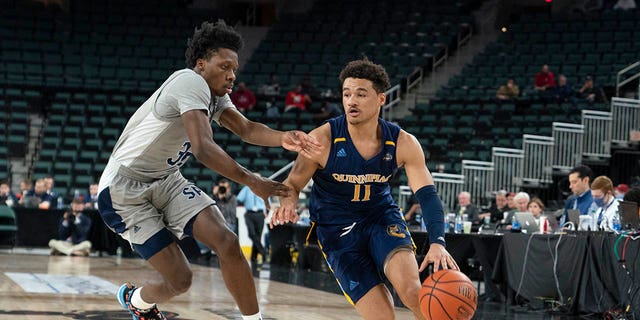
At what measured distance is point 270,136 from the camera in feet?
18.3

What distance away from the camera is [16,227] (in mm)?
17766

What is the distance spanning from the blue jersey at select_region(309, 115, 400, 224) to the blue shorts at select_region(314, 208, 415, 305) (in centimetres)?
5

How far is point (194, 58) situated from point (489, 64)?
19711mm

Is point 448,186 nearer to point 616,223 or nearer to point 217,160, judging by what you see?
point 616,223

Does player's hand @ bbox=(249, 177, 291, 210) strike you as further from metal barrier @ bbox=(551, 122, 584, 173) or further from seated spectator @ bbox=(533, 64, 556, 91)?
seated spectator @ bbox=(533, 64, 556, 91)

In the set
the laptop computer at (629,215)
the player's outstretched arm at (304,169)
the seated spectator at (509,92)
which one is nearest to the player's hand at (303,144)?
the player's outstretched arm at (304,169)

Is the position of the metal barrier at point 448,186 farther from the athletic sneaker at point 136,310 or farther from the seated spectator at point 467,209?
the athletic sneaker at point 136,310

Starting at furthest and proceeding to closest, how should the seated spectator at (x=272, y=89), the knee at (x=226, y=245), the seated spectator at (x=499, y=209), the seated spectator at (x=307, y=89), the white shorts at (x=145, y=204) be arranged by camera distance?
the seated spectator at (x=272, y=89), the seated spectator at (x=307, y=89), the seated spectator at (x=499, y=209), the white shorts at (x=145, y=204), the knee at (x=226, y=245)

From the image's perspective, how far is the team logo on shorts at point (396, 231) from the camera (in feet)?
17.2

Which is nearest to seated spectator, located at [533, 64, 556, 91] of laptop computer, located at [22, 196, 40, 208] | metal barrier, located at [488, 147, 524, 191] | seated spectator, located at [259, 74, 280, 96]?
metal barrier, located at [488, 147, 524, 191]

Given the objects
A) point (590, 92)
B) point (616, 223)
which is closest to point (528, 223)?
point (616, 223)

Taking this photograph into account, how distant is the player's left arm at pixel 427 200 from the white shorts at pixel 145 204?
3.89ft

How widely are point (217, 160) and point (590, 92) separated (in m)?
16.9

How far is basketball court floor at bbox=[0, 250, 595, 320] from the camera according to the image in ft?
26.5
